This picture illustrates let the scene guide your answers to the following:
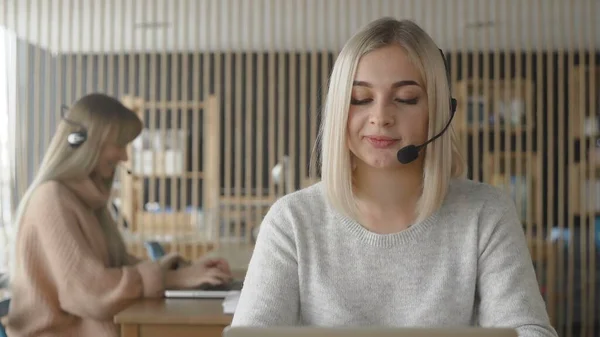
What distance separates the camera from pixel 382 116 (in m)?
1.21

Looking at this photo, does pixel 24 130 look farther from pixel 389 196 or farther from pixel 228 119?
pixel 389 196

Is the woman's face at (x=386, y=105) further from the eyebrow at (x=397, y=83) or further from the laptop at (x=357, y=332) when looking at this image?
the laptop at (x=357, y=332)

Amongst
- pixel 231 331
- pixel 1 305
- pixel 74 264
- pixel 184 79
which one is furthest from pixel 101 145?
pixel 184 79

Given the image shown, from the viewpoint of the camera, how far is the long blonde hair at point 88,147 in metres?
2.48

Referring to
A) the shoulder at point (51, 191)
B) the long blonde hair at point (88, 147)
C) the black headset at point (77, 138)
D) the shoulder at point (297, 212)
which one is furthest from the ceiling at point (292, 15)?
the shoulder at point (297, 212)

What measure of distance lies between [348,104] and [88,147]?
58.7 inches

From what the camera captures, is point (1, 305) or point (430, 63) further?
point (1, 305)

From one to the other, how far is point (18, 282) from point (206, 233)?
249cm

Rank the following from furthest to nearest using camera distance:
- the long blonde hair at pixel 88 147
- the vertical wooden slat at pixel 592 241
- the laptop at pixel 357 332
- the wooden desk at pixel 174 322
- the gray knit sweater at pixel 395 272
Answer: the vertical wooden slat at pixel 592 241 → the long blonde hair at pixel 88 147 → the wooden desk at pixel 174 322 → the gray knit sweater at pixel 395 272 → the laptop at pixel 357 332

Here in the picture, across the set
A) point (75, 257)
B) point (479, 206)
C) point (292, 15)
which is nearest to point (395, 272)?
point (479, 206)

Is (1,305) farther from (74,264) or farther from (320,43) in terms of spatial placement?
(320,43)

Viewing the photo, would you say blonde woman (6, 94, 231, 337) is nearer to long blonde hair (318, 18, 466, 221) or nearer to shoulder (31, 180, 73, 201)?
shoulder (31, 180, 73, 201)

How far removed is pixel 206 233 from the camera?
491cm

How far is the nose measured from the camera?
1207 millimetres
